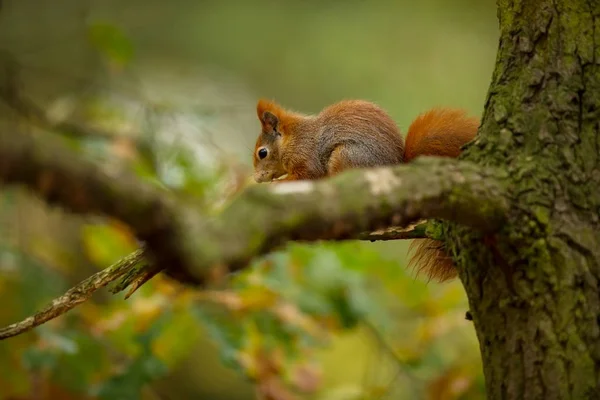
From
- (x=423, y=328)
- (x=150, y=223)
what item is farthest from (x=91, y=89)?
(x=150, y=223)

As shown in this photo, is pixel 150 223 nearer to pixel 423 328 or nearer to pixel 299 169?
pixel 299 169

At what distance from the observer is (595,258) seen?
1129 millimetres

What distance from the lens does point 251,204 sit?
2.82 ft

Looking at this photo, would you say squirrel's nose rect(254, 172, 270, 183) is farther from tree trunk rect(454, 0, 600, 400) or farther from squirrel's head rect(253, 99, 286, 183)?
tree trunk rect(454, 0, 600, 400)

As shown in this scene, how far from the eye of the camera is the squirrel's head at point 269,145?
2682 mm

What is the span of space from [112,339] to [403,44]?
3.00 meters

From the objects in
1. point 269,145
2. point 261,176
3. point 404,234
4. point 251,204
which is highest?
point 269,145

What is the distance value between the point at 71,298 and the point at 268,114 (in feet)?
4.95

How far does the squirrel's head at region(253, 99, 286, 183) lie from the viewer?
8.80ft

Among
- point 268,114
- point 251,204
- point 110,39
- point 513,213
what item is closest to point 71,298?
point 251,204

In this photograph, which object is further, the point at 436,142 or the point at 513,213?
the point at 436,142

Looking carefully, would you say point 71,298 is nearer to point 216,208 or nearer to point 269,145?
point 216,208

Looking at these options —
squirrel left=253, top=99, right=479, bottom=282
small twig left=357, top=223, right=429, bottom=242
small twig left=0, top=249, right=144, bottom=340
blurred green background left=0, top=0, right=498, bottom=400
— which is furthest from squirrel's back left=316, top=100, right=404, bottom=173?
small twig left=0, top=249, right=144, bottom=340

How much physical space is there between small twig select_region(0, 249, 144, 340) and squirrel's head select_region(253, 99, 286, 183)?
4.47 feet
